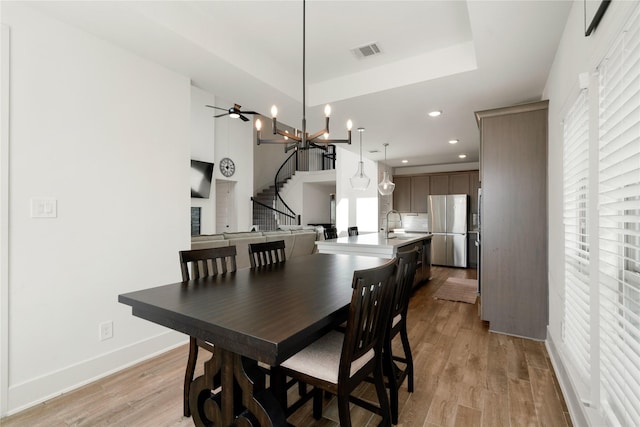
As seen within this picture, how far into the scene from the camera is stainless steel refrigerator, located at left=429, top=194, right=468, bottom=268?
22.7ft

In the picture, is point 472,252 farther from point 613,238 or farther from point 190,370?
point 190,370

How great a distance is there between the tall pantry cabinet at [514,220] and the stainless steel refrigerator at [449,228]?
4.00 metres

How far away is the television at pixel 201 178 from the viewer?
20.4 ft

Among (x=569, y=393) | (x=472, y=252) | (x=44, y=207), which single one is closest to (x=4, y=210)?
(x=44, y=207)

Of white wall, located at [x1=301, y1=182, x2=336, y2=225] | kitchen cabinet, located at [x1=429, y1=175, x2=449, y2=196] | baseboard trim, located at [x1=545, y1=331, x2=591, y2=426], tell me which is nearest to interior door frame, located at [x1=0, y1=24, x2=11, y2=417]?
baseboard trim, located at [x1=545, y1=331, x2=591, y2=426]

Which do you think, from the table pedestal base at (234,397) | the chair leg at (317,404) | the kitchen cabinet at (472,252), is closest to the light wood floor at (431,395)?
the chair leg at (317,404)

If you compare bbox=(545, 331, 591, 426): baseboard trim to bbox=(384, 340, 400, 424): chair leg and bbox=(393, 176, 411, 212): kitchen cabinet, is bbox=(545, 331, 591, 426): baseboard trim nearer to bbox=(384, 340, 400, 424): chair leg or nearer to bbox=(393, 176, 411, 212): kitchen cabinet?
bbox=(384, 340, 400, 424): chair leg

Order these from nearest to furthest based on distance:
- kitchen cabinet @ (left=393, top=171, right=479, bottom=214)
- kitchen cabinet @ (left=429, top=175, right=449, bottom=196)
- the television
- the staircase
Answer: the television < kitchen cabinet @ (left=393, top=171, right=479, bottom=214) < kitchen cabinet @ (left=429, top=175, right=449, bottom=196) < the staircase

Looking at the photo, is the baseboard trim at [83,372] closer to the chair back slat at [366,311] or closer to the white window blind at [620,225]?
the chair back slat at [366,311]

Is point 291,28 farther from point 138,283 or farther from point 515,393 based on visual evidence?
point 515,393

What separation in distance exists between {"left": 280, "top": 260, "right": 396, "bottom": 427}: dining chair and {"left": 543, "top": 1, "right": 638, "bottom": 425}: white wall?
1148 mm

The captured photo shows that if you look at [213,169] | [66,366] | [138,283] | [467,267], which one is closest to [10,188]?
[138,283]

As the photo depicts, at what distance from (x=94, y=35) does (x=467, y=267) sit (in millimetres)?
7317

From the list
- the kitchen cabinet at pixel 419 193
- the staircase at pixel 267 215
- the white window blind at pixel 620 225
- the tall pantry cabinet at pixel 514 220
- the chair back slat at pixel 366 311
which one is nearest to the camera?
the white window blind at pixel 620 225
